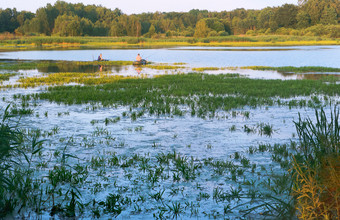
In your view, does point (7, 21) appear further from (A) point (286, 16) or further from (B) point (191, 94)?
(B) point (191, 94)

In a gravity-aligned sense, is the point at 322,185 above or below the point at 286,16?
below

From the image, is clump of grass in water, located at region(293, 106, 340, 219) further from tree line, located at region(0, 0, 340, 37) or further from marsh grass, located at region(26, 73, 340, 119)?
tree line, located at region(0, 0, 340, 37)

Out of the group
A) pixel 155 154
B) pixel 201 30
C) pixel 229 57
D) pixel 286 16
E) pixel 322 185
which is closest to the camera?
pixel 322 185

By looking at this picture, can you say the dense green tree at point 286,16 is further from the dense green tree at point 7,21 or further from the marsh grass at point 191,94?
the marsh grass at point 191,94

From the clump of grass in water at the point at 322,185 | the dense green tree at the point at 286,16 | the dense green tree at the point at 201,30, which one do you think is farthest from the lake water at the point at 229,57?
the dense green tree at the point at 286,16

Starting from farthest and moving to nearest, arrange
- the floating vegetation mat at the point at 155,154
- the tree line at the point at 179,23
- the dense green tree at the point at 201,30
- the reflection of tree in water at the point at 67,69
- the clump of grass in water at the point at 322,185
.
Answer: the dense green tree at the point at 201,30
the tree line at the point at 179,23
the reflection of tree in water at the point at 67,69
the floating vegetation mat at the point at 155,154
the clump of grass in water at the point at 322,185

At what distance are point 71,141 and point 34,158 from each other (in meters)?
1.67

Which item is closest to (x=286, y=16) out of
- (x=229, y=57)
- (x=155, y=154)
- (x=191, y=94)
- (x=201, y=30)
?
(x=201, y=30)

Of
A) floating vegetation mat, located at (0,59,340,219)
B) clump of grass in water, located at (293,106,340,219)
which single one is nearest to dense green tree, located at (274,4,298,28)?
floating vegetation mat, located at (0,59,340,219)

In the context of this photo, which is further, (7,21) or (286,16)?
(7,21)

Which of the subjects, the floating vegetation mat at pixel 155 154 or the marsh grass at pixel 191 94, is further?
the marsh grass at pixel 191 94

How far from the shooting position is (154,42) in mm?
121625

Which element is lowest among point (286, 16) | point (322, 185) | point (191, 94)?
point (191, 94)

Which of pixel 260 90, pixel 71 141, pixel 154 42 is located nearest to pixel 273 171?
pixel 71 141
